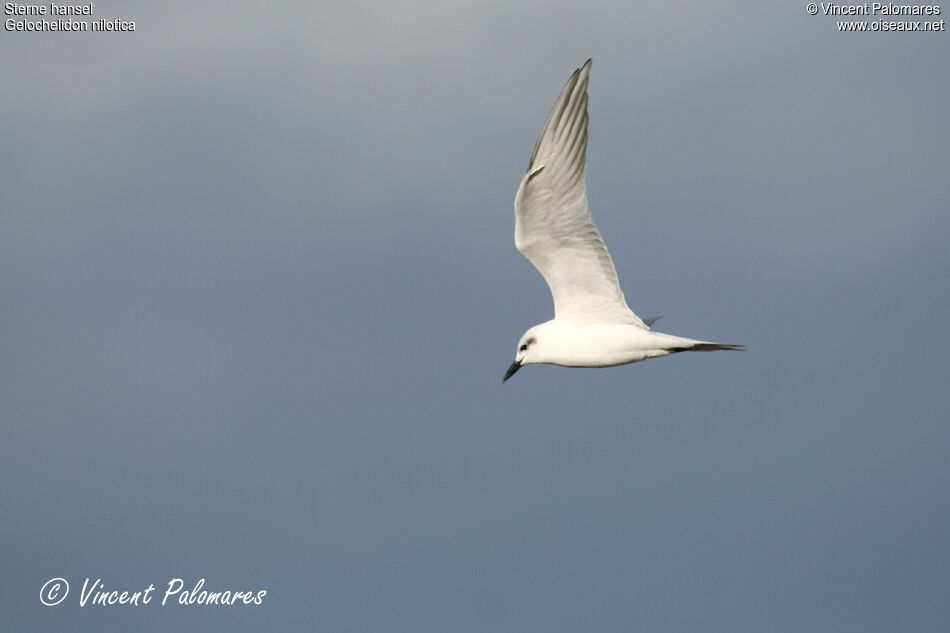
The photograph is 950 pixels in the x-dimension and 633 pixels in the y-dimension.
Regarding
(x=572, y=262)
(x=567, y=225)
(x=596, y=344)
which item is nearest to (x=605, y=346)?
(x=596, y=344)

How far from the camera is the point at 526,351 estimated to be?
14031 mm

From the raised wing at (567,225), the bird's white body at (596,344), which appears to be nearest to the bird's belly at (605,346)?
the bird's white body at (596,344)

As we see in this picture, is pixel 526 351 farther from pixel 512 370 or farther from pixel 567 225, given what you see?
pixel 567 225

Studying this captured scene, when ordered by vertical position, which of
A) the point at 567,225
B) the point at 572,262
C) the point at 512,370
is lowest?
the point at 512,370

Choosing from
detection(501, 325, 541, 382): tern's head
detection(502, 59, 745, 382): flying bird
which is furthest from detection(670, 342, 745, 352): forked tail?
detection(501, 325, 541, 382): tern's head

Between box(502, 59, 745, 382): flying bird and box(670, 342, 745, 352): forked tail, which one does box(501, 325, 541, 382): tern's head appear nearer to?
box(502, 59, 745, 382): flying bird

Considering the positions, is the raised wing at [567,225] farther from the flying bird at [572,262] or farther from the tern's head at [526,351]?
the tern's head at [526,351]

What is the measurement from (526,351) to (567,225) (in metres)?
1.94

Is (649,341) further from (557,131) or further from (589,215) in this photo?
(557,131)

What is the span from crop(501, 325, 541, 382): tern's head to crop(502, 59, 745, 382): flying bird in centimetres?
1

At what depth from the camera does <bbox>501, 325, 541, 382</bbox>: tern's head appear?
1382 centimetres

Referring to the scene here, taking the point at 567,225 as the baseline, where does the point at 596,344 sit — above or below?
below

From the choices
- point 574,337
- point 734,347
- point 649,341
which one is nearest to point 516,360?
point 574,337

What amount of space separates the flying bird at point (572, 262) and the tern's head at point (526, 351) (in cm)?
1
